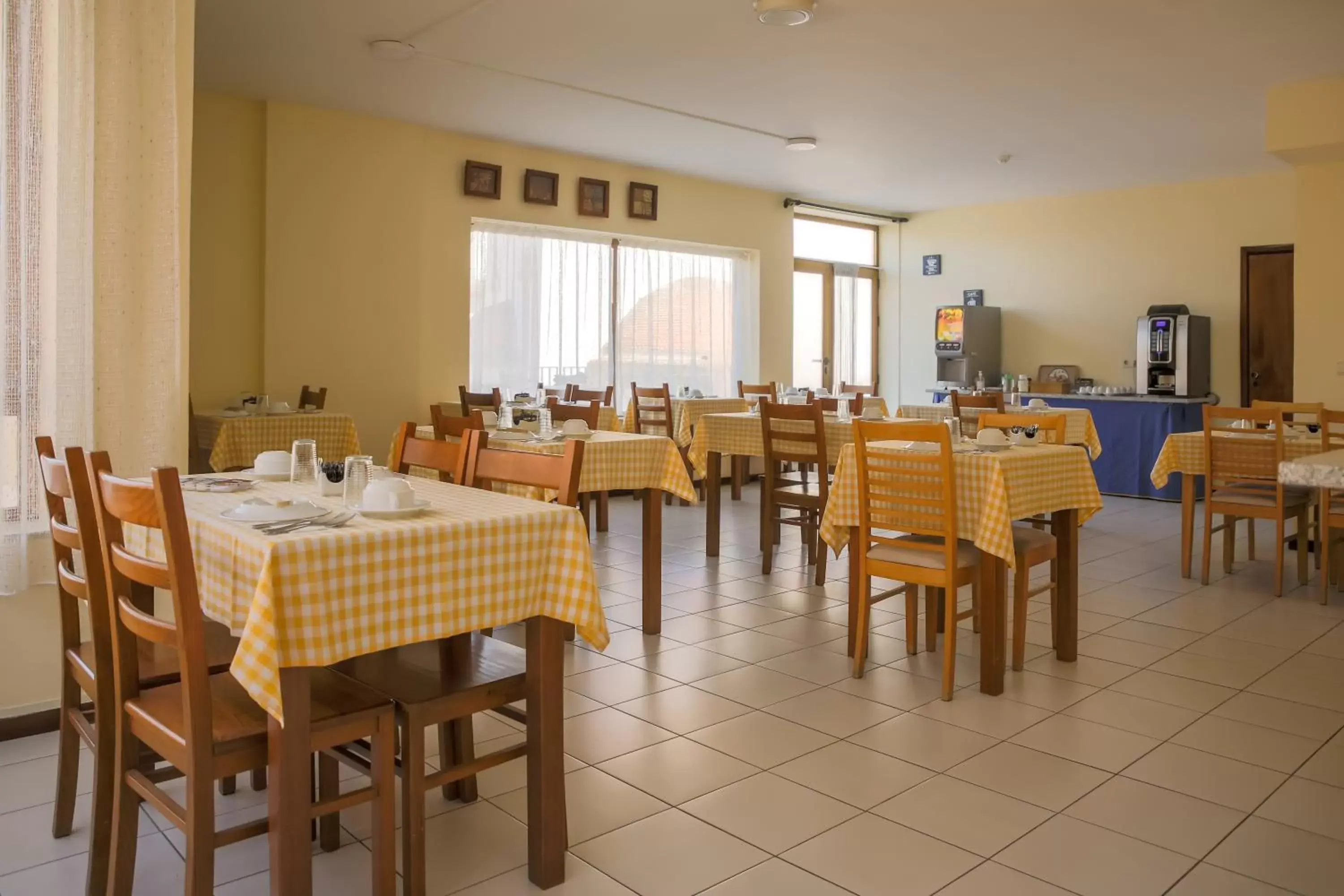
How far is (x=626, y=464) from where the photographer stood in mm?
4156

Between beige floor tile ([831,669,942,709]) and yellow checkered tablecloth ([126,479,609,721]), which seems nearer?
yellow checkered tablecloth ([126,479,609,721])

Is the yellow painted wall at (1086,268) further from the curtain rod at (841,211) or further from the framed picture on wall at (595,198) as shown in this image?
the framed picture on wall at (595,198)

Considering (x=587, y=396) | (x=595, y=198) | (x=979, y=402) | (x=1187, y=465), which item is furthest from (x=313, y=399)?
(x=1187, y=465)

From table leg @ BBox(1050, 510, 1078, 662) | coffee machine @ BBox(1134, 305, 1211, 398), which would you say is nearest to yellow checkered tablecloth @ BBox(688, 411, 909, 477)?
table leg @ BBox(1050, 510, 1078, 662)

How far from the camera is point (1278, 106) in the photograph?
6.30 metres

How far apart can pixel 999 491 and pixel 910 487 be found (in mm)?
304

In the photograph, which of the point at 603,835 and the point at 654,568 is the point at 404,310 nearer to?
the point at 654,568

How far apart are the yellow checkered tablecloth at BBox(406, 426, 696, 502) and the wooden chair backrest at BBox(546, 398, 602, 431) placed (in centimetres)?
42

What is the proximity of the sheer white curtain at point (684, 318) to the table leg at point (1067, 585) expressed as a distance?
5529 millimetres

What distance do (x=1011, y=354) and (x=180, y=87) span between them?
354 inches

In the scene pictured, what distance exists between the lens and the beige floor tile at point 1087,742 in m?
2.95

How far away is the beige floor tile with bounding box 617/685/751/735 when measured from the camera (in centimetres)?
324

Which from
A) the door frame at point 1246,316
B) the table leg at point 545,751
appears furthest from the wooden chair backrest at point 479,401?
the door frame at point 1246,316

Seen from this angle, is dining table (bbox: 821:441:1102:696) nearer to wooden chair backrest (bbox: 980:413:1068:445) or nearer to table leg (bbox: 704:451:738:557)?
wooden chair backrest (bbox: 980:413:1068:445)
